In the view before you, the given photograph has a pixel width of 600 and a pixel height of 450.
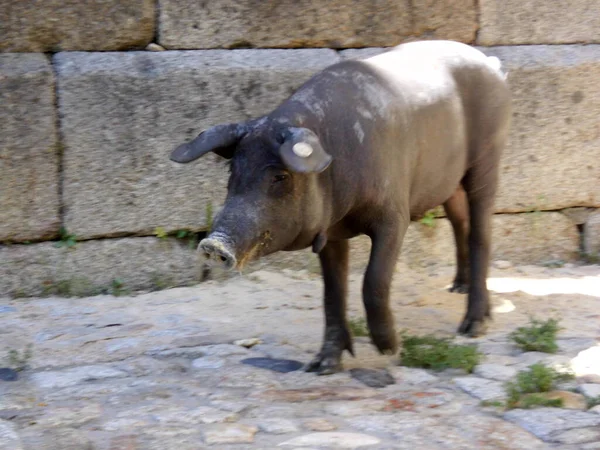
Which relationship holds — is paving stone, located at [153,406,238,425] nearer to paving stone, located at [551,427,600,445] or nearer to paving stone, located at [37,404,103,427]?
paving stone, located at [37,404,103,427]

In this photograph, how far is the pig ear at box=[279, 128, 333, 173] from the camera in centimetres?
409

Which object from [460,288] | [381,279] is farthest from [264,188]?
[460,288]

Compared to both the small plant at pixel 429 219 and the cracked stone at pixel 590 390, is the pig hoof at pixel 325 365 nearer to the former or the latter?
the cracked stone at pixel 590 390

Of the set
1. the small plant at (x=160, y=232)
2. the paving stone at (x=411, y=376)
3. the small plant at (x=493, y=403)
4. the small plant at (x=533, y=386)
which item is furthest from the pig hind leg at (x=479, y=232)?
the small plant at (x=160, y=232)

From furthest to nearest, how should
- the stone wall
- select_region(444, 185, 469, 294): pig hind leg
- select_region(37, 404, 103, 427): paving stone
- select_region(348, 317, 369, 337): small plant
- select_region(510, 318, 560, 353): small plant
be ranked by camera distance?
1. select_region(444, 185, 469, 294): pig hind leg
2. the stone wall
3. select_region(348, 317, 369, 337): small plant
4. select_region(510, 318, 560, 353): small plant
5. select_region(37, 404, 103, 427): paving stone

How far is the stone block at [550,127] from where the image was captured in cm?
711

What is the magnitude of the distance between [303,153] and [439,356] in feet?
4.78

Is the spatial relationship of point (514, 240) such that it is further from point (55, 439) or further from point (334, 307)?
point (55, 439)

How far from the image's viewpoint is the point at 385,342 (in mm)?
4902

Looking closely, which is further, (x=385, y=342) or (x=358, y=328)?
(x=358, y=328)

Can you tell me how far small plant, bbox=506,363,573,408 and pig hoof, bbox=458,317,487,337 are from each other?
3.28 feet

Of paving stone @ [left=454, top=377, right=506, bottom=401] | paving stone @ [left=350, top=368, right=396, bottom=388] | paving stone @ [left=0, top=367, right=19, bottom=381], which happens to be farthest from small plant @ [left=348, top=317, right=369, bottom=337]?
paving stone @ [left=0, top=367, right=19, bottom=381]

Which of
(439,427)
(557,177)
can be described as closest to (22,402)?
(439,427)

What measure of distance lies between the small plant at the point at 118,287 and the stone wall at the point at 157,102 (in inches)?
0.9
